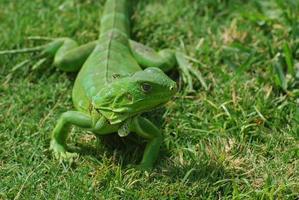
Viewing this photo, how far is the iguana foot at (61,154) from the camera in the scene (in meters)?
4.30

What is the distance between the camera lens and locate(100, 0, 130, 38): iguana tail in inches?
208

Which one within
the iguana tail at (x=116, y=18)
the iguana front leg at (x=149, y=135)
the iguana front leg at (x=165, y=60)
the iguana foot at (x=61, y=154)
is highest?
the iguana tail at (x=116, y=18)

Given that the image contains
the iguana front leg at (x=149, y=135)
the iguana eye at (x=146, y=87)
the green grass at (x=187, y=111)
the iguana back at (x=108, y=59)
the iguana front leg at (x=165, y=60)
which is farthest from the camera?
the iguana front leg at (x=165, y=60)

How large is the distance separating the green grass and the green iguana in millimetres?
160

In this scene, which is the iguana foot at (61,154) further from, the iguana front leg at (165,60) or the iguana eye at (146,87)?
the iguana front leg at (165,60)

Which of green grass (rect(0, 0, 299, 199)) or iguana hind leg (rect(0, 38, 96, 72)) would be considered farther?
iguana hind leg (rect(0, 38, 96, 72))

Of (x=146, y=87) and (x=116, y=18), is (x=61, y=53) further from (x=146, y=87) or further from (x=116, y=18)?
(x=146, y=87)

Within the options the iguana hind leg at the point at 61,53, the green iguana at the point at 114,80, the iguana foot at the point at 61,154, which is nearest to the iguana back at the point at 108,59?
the green iguana at the point at 114,80

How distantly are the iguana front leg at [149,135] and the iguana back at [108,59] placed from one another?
371 millimetres

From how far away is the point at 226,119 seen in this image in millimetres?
4656

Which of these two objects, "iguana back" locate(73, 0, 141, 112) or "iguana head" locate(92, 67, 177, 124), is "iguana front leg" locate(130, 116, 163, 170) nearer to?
"iguana head" locate(92, 67, 177, 124)

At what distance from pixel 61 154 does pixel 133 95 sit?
76 cm

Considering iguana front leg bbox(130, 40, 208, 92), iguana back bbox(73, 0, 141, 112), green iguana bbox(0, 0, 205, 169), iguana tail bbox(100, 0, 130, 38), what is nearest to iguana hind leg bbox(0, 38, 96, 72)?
green iguana bbox(0, 0, 205, 169)

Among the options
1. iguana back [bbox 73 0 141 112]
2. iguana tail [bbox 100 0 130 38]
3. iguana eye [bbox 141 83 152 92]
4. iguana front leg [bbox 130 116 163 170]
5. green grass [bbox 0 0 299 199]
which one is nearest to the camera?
iguana eye [bbox 141 83 152 92]
